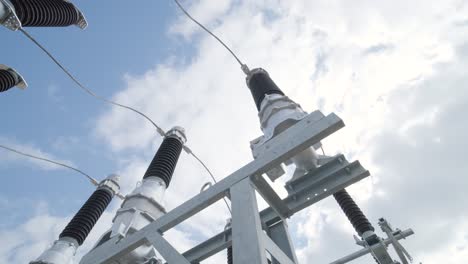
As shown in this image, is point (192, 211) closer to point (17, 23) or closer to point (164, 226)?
point (164, 226)

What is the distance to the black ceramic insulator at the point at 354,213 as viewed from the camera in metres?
6.83

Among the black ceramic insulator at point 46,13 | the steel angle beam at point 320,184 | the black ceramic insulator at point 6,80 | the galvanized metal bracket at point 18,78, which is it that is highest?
the black ceramic insulator at point 46,13

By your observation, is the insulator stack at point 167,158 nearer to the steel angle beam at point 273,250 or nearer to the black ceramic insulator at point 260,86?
the black ceramic insulator at point 260,86

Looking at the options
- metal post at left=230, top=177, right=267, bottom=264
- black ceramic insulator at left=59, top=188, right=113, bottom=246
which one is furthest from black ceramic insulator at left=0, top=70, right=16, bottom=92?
metal post at left=230, top=177, right=267, bottom=264

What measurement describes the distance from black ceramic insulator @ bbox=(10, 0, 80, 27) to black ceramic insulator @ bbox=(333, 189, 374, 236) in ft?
31.0

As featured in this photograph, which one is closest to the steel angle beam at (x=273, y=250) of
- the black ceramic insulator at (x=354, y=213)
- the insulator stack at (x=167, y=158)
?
the black ceramic insulator at (x=354, y=213)

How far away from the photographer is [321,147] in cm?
633

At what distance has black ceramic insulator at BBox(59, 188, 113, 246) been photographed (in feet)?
30.3

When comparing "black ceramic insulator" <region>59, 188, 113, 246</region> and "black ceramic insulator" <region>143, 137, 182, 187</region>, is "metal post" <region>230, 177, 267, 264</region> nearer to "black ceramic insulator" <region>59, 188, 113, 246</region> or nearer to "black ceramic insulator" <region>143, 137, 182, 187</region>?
"black ceramic insulator" <region>143, 137, 182, 187</region>

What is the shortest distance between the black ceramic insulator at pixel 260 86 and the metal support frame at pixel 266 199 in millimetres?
3789

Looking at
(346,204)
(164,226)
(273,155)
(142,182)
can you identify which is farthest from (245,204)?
(142,182)

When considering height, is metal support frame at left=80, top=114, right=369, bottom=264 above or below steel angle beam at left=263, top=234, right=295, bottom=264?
above

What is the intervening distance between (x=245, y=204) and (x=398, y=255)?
12.5 ft

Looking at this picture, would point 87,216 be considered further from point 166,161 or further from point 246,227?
point 246,227
